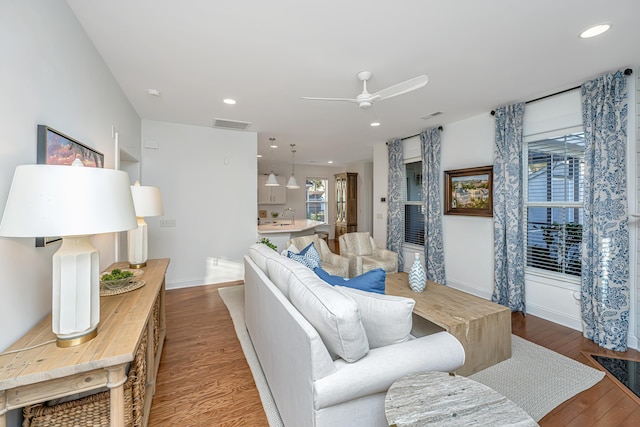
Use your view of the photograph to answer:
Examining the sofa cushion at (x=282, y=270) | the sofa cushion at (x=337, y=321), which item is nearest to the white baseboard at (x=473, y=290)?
the sofa cushion at (x=282, y=270)

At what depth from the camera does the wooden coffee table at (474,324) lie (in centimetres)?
219

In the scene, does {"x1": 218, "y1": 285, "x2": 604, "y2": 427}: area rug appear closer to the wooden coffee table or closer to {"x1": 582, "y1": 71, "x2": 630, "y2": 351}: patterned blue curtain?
the wooden coffee table

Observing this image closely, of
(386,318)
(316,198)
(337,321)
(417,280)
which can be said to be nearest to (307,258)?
(417,280)

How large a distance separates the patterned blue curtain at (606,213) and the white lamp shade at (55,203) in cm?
401

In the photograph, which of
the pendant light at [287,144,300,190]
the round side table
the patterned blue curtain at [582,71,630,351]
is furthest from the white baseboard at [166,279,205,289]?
the patterned blue curtain at [582,71,630,351]

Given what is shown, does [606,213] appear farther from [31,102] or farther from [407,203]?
[31,102]

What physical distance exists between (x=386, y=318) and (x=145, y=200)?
2.19m

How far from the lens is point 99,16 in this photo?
6.32 feet

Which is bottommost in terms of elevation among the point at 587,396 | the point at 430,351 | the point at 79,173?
the point at 587,396

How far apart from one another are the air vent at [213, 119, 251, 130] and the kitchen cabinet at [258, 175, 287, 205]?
3687 mm

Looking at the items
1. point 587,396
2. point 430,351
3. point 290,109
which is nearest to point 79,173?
point 430,351

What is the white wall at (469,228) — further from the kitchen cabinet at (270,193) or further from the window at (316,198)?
the window at (316,198)

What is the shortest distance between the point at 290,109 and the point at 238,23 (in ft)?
5.73

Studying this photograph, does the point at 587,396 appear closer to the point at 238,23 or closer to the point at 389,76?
the point at 389,76
